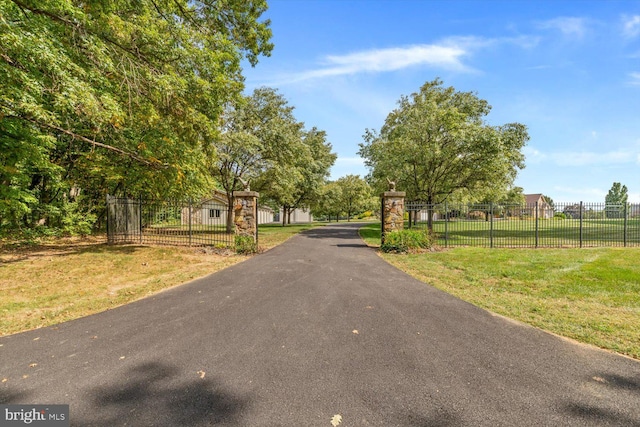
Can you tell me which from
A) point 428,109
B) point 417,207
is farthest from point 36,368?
point 428,109

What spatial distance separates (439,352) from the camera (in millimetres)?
3396

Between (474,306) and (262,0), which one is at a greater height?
(262,0)

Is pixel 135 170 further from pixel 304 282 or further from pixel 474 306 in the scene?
pixel 474 306

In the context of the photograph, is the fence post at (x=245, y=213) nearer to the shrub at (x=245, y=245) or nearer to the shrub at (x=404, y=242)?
the shrub at (x=245, y=245)

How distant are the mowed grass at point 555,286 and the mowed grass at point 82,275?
6.64m

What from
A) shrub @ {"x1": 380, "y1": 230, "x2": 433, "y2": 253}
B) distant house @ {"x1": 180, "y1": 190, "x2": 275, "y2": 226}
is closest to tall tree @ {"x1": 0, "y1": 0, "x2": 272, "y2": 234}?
shrub @ {"x1": 380, "y1": 230, "x2": 433, "y2": 253}

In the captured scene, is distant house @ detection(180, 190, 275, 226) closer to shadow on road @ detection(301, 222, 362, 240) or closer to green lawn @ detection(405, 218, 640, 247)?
shadow on road @ detection(301, 222, 362, 240)

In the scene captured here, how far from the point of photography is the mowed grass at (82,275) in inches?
200

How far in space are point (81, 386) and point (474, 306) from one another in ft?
18.6

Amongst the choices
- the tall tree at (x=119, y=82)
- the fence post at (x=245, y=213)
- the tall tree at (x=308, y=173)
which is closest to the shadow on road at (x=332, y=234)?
the tall tree at (x=308, y=173)

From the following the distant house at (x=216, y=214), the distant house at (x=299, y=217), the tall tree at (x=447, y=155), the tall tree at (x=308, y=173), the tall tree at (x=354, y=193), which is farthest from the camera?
the distant house at (x=299, y=217)

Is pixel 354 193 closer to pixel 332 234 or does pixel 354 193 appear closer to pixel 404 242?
pixel 332 234

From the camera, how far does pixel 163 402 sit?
2514mm

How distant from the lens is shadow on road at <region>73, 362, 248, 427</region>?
229 cm
